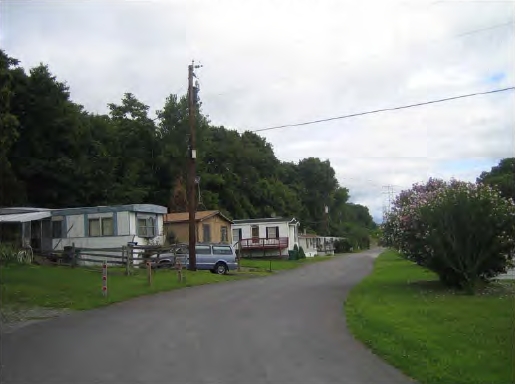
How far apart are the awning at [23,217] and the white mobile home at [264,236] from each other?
84.9 feet

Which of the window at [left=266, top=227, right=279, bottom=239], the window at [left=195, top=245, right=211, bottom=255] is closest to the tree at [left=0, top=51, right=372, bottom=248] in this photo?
the window at [left=266, top=227, right=279, bottom=239]

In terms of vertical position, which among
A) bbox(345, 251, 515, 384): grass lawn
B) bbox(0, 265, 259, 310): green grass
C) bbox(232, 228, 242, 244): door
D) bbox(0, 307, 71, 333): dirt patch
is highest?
bbox(232, 228, 242, 244): door

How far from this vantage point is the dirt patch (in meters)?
12.5

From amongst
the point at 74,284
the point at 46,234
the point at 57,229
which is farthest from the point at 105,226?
the point at 74,284

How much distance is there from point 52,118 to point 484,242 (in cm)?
3321

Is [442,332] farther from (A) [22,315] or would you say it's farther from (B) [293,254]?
(B) [293,254]

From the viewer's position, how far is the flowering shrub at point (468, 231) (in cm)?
1808

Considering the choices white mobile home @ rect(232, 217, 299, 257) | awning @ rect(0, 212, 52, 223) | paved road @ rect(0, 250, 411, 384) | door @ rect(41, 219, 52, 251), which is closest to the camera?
paved road @ rect(0, 250, 411, 384)

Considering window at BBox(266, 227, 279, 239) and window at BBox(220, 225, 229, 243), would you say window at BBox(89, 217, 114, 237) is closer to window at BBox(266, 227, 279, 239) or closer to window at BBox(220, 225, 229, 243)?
window at BBox(220, 225, 229, 243)

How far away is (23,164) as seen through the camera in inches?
1647

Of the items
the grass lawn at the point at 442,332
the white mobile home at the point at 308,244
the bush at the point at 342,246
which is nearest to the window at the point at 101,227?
the grass lawn at the point at 442,332

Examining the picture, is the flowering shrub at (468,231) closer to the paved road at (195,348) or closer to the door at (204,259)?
the paved road at (195,348)

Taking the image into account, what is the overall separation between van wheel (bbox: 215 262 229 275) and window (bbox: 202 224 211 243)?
12986 millimetres

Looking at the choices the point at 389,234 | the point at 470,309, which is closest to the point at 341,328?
the point at 470,309
